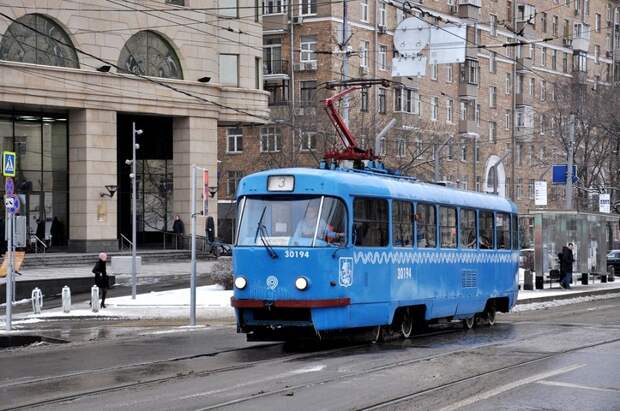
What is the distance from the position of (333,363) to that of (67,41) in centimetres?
3620

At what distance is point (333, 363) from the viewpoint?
51.1 feet

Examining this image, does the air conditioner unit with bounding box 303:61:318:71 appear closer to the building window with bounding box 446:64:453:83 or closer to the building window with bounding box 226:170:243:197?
the building window with bounding box 226:170:243:197

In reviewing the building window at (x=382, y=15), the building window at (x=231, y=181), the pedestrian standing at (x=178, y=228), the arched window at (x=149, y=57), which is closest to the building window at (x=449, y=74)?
the building window at (x=382, y=15)

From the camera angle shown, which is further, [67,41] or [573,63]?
[573,63]

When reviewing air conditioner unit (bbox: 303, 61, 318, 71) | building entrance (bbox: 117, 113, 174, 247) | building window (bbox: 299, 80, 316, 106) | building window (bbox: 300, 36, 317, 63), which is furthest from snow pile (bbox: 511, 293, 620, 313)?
building window (bbox: 300, 36, 317, 63)

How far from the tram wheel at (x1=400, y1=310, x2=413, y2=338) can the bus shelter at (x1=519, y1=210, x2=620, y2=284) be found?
63.4ft

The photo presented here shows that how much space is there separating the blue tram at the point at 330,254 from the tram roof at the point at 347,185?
2cm

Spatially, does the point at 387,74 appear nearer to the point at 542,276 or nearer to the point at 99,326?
the point at 542,276

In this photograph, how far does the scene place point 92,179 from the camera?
50.5 meters

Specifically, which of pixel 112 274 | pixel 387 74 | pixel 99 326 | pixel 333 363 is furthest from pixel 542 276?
pixel 387 74

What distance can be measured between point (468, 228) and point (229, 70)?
1415 inches

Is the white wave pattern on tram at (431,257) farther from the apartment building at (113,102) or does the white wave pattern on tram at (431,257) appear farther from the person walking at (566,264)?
the apartment building at (113,102)

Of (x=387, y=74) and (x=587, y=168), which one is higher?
(x=387, y=74)

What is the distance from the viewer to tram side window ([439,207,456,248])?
2112cm
